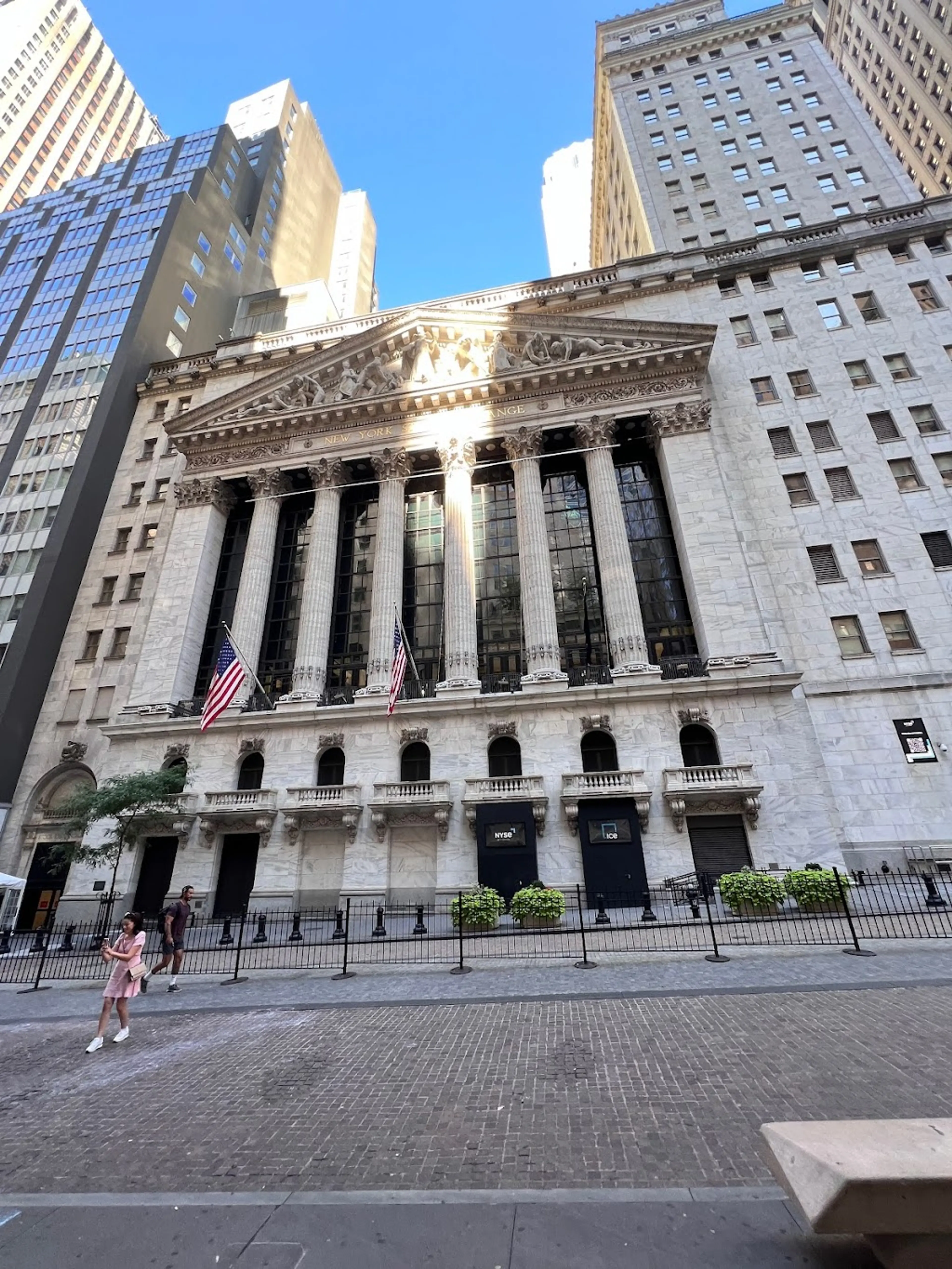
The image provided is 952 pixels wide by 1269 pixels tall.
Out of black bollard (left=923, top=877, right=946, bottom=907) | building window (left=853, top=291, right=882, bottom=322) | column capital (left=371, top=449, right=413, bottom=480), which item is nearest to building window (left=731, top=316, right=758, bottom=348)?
building window (left=853, top=291, right=882, bottom=322)

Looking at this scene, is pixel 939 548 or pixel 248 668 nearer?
pixel 939 548

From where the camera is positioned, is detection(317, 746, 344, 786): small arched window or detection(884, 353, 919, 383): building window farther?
detection(884, 353, 919, 383): building window

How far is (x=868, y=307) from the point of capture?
33.0 meters

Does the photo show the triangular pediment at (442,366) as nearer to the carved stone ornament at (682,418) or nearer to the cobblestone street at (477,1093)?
the carved stone ornament at (682,418)

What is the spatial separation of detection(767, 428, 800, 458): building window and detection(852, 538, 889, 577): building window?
5.99 m

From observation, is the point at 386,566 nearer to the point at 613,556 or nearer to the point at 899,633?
the point at 613,556

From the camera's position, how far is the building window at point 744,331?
110 feet

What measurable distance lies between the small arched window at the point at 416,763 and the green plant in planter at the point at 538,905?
8.84m

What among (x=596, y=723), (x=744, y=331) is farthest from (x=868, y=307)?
(x=596, y=723)

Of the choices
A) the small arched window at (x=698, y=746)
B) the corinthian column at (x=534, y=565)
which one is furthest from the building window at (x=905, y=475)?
the corinthian column at (x=534, y=565)

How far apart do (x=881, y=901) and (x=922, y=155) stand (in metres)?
90.9

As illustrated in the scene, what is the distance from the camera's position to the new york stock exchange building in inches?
914

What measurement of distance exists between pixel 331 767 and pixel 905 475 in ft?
104

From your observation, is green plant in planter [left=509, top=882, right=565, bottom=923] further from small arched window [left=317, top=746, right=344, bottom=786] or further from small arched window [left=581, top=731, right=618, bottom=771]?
small arched window [left=317, top=746, right=344, bottom=786]
